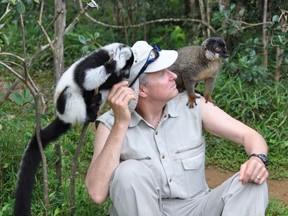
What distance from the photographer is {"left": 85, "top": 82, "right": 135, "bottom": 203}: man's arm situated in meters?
3.04

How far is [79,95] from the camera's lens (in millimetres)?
3352

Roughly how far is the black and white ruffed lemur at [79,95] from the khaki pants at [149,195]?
0.48 metres

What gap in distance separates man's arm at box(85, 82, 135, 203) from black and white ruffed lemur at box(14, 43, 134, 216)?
0.18 meters

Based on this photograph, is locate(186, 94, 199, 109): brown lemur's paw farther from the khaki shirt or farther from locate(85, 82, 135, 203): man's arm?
locate(85, 82, 135, 203): man's arm

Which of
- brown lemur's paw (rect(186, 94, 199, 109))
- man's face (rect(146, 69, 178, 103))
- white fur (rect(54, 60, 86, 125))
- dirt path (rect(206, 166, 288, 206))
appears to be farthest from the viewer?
dirt path (rect(206, 166, 288, 206))

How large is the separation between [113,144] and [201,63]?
62.2 inches

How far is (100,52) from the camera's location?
11.1 feet

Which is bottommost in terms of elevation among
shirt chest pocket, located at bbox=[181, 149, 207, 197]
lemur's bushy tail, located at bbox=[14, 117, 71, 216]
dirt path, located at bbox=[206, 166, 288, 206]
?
dirt path, located at bbox=[206, 166, 288, 206]

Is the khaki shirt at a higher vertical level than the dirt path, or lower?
higher

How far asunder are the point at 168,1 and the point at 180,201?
4.57 m

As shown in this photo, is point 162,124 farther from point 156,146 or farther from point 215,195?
point 215,195

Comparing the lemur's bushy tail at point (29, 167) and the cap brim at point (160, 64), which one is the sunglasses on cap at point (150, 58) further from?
the lemur's bushy tail at point (29, 167)

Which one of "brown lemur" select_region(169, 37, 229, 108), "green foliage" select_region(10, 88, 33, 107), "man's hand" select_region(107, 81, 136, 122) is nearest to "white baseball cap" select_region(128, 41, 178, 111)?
"man's hand" select_region(107, 81, 136, 122)

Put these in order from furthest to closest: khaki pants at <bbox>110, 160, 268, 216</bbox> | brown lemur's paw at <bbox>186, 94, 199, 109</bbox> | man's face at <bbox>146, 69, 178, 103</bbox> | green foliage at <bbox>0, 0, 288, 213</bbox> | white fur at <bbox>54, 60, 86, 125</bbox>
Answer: green foliage at <bbox>0, 0, 288, 213</bbox> < brown lemur's paw at <bbox>186, 94, 199, 109</bbox> < white fur at <bbox>54, 60, 86, 125</bbox> < man's face at <bbox>146, 69, 178, 103</bbox> < khaki pants at <bbox>110, 160, 268, 216</bbox>
